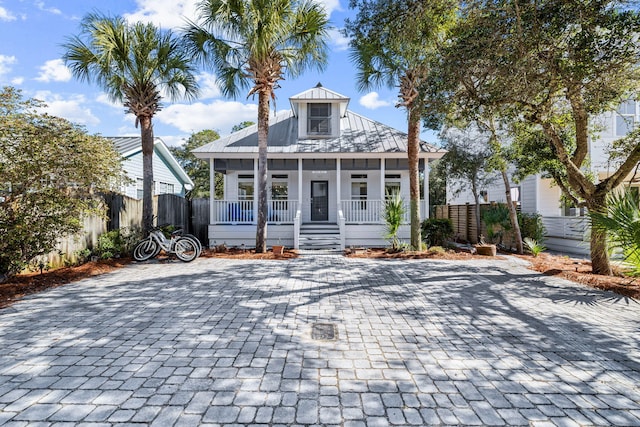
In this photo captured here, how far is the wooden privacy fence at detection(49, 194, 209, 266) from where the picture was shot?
820cm

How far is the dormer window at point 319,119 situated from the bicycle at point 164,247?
7.59 meters

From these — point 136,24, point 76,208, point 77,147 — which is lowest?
point 76,208

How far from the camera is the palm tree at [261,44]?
939cm

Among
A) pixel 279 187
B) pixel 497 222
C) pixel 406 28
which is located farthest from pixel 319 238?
pixel 406 28

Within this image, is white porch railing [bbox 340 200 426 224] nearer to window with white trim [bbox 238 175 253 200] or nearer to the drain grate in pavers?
window with white trim [bbox 238 175 253 200]

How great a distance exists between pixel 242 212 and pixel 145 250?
4.30 meters

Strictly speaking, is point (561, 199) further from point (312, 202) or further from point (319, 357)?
point (319, 357)

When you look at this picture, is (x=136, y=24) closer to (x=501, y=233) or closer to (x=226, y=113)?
(x=501, y=233)

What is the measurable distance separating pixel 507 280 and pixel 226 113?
31575 millimetres

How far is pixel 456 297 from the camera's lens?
5.93 metres

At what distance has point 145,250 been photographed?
32.4 feet

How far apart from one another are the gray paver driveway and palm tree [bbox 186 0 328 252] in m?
6.30

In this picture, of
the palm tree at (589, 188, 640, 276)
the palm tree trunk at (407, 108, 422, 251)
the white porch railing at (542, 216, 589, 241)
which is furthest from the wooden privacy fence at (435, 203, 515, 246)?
the palm tree at (589, 188, 640, 276)

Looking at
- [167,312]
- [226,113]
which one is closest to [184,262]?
[167,312]
